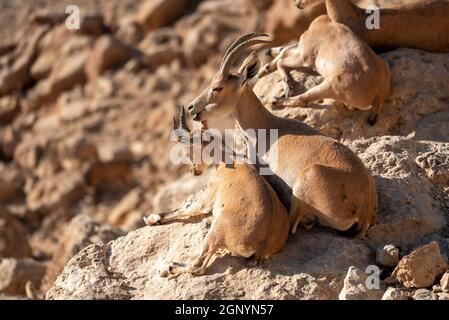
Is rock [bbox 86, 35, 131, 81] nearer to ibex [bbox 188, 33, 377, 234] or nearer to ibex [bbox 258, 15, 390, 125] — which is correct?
ibex [bbox 258, 15, 390, 125]

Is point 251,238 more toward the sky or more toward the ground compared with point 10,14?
more toward the sky

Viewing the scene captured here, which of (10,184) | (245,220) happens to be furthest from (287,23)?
(245,220)

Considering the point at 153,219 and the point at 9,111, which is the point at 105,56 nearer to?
the point at 9,111

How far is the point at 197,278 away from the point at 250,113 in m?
1.72

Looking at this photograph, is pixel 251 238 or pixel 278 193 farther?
pixel 278 193

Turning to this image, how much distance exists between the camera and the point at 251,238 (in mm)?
6945

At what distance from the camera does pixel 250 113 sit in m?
8.26

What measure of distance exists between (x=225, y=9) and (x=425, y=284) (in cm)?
1654

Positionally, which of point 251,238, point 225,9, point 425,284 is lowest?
point 225,9

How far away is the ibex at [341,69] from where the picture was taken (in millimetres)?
9164

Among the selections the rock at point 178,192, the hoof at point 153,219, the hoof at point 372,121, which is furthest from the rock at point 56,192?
the hoof at point 153,219

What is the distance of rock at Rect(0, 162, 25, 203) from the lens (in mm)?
20031

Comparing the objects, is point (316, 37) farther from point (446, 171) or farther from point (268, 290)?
point (268, 290)

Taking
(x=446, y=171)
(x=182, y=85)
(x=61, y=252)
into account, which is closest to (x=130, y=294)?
(x=446, y=171)
